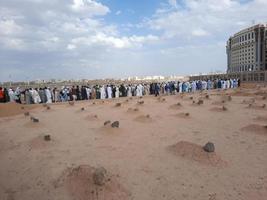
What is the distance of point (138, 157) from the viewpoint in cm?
1055

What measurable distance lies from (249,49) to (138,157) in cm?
9417

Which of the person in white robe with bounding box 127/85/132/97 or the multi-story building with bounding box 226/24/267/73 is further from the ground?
the multi-story building with bounding box 226/24/267/73

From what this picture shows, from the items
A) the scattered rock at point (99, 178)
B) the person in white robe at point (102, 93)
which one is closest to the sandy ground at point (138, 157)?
the scattered rock at point (99, 178)

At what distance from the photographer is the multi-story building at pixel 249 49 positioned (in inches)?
3538

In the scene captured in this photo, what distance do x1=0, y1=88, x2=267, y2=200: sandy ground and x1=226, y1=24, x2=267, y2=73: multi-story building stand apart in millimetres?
78857

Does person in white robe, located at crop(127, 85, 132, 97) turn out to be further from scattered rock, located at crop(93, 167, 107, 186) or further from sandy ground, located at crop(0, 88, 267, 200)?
scattered rock, located at crop(93, 167, 107, 186)

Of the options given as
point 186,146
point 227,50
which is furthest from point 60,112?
point 227,50

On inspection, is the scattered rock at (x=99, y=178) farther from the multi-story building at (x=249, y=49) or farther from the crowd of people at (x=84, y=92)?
the multi-story building at (x=249, y=49)

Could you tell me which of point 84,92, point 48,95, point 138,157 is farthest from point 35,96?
point 138,157

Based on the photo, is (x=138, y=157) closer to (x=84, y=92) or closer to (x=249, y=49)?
(x=84, y=92)

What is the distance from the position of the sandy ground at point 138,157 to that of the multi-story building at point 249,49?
259 ft

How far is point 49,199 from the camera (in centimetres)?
790

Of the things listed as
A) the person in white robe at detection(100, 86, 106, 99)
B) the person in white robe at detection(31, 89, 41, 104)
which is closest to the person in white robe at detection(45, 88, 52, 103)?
the person in white robe at detection(31, 89, 41, 104)

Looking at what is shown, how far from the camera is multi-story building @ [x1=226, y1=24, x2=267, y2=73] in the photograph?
8988 centimetres
